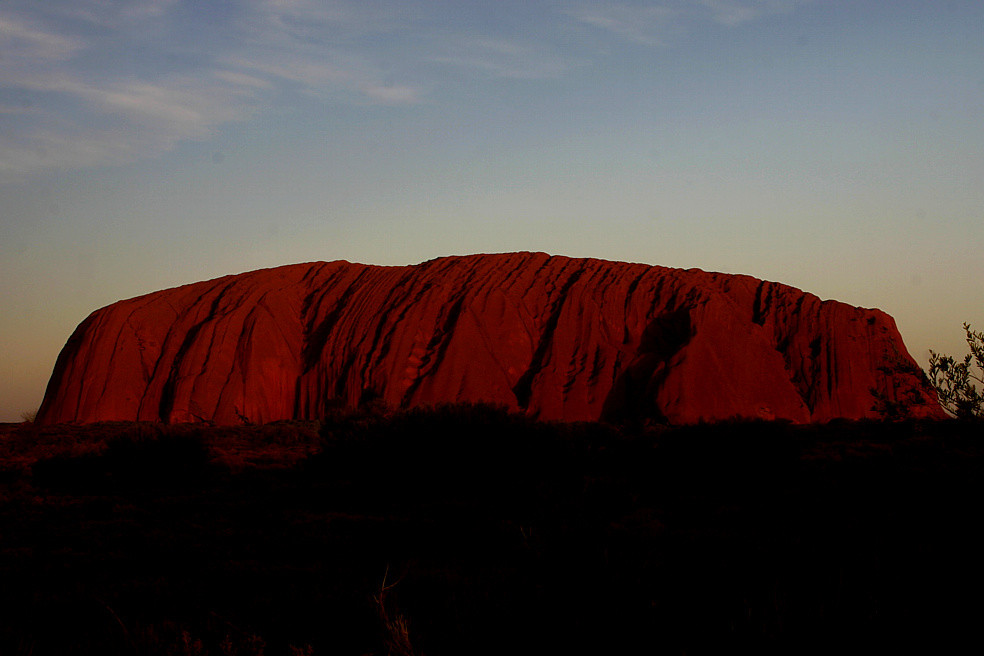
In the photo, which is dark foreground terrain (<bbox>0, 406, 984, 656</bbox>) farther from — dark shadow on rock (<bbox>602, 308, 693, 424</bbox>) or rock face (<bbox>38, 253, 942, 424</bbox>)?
rock face (<bbox>38, 253, 942, 424</bbox>)

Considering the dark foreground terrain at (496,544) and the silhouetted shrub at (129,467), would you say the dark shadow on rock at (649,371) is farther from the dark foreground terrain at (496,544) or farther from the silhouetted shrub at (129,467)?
the silhouetted shrub at (129,467)

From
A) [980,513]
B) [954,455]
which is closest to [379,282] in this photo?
[954,455]

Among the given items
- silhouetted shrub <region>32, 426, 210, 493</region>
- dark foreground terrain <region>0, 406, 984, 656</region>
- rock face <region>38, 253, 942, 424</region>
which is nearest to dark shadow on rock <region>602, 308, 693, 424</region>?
rock face <region>38, 253, 942, 424</region>

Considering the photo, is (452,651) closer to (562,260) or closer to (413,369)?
(413,369)

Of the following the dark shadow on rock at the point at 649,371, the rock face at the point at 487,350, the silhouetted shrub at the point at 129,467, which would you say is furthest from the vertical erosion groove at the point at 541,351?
the silhouetted shrub at the point at 129,467

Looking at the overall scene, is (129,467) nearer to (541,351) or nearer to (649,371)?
(541,351)
